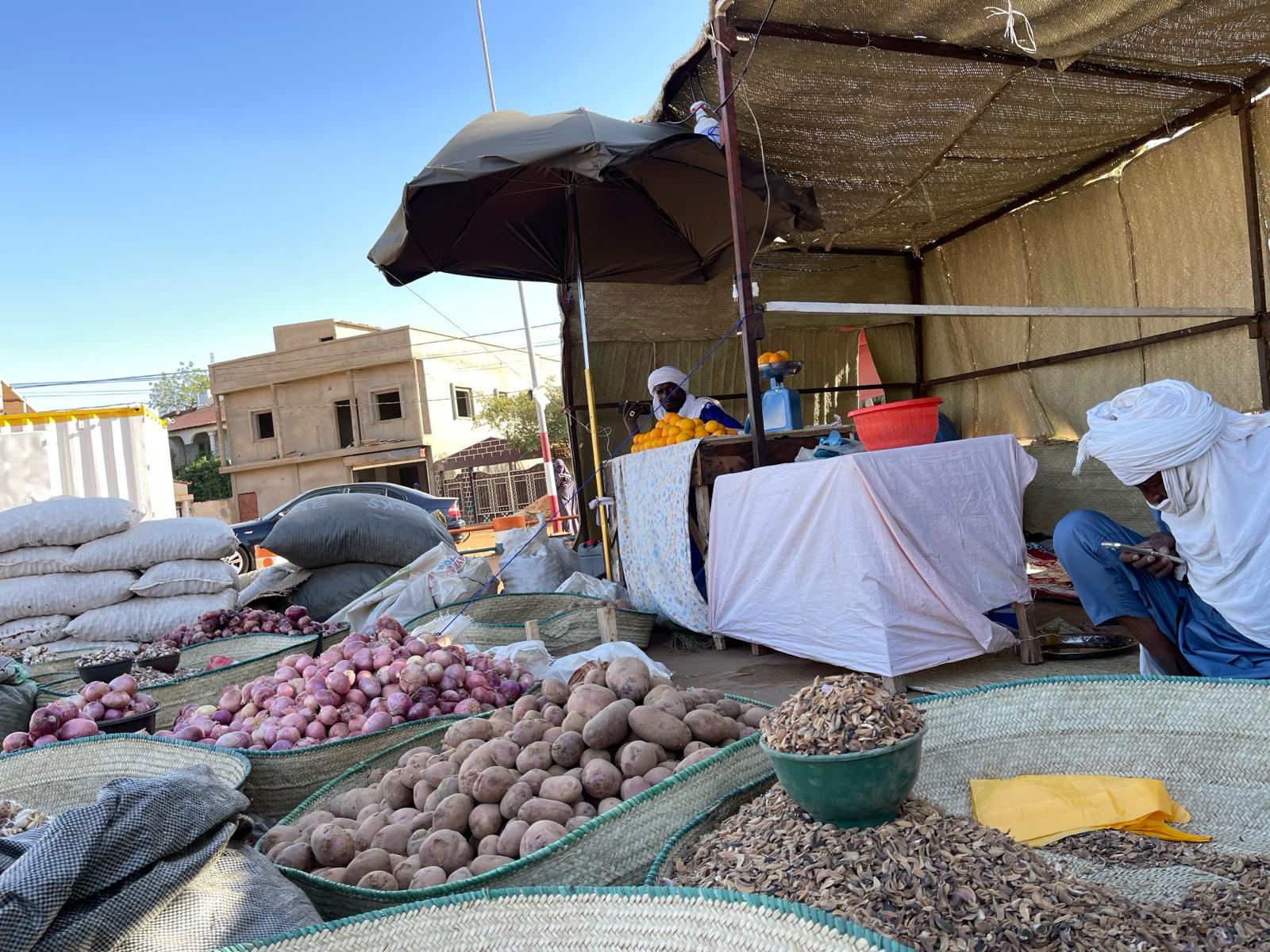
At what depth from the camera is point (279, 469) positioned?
2392 centimetres

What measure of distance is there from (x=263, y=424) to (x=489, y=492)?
7269mm

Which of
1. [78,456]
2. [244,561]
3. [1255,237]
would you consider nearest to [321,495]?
[244,561]

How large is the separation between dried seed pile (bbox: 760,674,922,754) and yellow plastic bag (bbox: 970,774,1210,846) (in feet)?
1.64

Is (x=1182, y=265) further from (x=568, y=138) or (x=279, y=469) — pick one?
(x=279, y=469)

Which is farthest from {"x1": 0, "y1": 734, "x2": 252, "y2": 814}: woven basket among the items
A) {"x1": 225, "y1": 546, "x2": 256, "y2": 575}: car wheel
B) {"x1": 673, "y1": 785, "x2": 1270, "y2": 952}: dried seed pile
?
{"x1": 225, "y1": 546, "x2": 256, "y2": 575}: car wheel

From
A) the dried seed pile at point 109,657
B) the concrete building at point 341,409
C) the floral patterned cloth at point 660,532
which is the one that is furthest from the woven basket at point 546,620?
the concrete building at point 341,409

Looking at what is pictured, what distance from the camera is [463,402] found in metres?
24.6

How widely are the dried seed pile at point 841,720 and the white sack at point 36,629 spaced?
560 cm

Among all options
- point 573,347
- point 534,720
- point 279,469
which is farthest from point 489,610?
point 279,469

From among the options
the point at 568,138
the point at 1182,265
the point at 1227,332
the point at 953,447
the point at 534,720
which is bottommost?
the point at 534,720

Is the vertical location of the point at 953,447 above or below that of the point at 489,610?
above

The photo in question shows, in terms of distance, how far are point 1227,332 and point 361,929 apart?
20.0 feet

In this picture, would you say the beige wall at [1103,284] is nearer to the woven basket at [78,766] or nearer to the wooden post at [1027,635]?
the wooden post at [1027,635]

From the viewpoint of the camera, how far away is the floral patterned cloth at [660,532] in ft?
14.1
